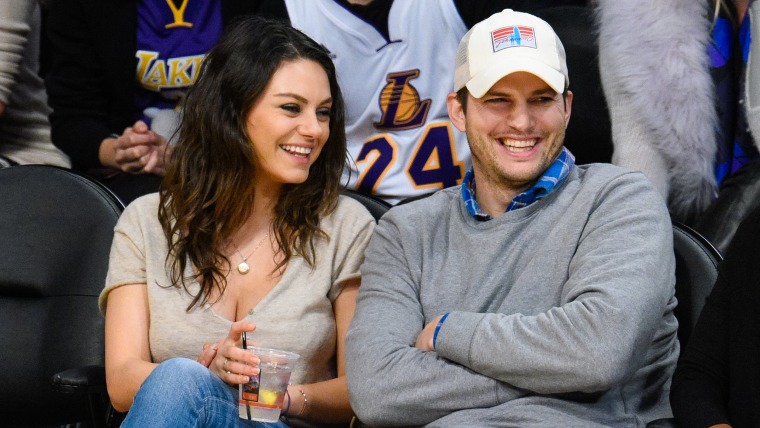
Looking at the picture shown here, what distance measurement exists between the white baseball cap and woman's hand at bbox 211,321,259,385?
26.6 inches

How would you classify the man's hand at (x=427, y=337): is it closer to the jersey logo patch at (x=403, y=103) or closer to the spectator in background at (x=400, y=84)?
the spectator in background at (x=400, y=84)

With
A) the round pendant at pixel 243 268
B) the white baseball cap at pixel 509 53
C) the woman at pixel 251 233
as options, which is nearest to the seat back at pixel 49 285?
the woman at pixel 251 233

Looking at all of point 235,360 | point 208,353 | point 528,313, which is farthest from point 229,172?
point 528,313

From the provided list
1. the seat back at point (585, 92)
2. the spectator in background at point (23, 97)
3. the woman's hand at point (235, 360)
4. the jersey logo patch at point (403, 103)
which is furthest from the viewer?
the spectator in background at point (23, 97)

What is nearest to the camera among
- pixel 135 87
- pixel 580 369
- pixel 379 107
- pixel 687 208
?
pixel 580 369

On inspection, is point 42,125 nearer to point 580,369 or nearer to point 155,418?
point 155,418

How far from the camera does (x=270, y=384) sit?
2.06 m

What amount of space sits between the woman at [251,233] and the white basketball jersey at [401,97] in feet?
0.96

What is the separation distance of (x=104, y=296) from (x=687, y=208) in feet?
4.55

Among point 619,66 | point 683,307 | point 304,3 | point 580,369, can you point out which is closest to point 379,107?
point 304,3

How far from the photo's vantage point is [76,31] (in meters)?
3.34

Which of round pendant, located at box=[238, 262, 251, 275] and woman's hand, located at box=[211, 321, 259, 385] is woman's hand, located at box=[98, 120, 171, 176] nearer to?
round pendant, located at box=[238, 262, 251, 275]

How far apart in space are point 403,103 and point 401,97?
16 millimetres

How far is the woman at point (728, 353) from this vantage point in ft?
6.49
